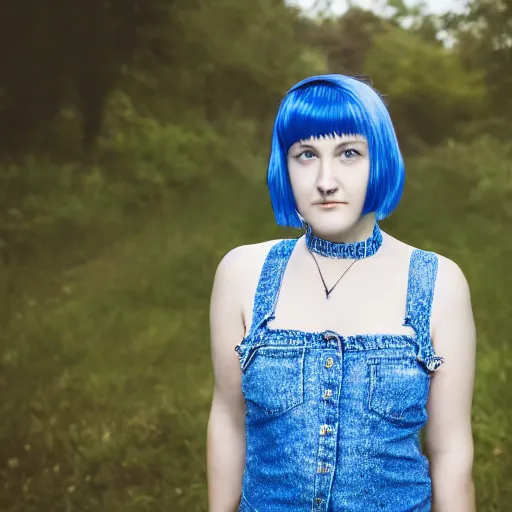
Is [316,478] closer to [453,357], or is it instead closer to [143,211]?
[453,357]

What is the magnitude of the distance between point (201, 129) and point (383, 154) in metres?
1.30

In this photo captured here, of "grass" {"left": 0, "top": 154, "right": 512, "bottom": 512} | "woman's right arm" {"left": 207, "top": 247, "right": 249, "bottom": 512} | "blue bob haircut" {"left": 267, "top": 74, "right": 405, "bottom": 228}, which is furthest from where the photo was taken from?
"grass" {"left": 0, "top": 154, "right": 512, "bottom": 512}

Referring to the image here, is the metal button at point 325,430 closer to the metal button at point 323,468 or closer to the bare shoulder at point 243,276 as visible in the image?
the metal button at point 323,468

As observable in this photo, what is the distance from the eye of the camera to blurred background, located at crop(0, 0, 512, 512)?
1.78 meters

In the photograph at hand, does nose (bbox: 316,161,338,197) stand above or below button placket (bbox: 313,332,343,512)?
above

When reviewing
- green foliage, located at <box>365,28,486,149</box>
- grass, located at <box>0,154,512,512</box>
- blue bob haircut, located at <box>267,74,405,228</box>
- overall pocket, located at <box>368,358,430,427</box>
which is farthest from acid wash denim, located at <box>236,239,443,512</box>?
green foliage, located at <box>365,28,486,149</box>

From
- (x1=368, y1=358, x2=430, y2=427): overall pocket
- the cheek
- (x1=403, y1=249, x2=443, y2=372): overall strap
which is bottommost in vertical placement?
(x1=368, y1=358, x2=430, y2=427): overall pocket

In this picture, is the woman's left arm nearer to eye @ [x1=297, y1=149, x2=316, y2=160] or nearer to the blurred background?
eye @ [x1=297, y1=149, x2=316, y2=160]

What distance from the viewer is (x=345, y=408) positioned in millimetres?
831

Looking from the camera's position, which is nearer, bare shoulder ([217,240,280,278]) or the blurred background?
bare shoulder ([217,240,280,278])

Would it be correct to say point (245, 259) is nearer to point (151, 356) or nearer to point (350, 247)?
point (350, 247)

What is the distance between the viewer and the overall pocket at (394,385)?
2.70 ft

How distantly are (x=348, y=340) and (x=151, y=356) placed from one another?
3.88 ft

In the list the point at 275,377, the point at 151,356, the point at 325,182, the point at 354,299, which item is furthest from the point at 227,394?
the point at 151,356
